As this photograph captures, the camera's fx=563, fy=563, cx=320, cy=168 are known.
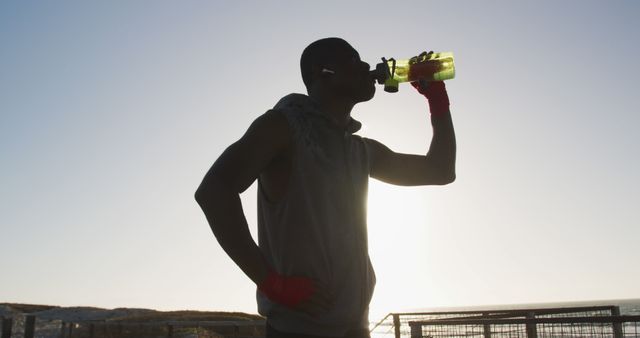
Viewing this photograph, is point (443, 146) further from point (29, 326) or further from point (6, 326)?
point (29, 326)

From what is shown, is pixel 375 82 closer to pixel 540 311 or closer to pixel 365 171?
pixel 365 171

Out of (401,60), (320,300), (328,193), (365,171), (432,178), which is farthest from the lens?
(401,60)

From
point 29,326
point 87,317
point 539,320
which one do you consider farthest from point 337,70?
point 87,317

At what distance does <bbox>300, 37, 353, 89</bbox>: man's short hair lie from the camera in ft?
7.96

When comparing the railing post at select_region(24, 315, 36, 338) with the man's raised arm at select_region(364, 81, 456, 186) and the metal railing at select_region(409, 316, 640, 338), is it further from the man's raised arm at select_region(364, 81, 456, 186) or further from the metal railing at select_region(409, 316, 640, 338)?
the man's raised arm at select_region(364, 81, 456, 186)

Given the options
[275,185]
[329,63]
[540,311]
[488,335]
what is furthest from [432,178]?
[540,311]

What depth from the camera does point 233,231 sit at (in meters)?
1.78

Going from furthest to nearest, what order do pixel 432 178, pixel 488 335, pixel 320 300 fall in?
pixel 488 335, pixel 432 178, pixel 320 300

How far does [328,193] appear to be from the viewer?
2.01 m

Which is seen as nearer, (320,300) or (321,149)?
(320,300)

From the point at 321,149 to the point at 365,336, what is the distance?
712mm

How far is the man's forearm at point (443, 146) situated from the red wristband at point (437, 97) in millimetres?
29

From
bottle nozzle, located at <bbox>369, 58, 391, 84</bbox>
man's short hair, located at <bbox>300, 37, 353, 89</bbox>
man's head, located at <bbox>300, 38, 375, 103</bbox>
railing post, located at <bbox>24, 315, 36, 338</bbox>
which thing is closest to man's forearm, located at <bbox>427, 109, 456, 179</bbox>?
bottle nozzle, located at <bbox>369, 58, 391, 84</bbox>

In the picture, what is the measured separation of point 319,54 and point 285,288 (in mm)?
1108
